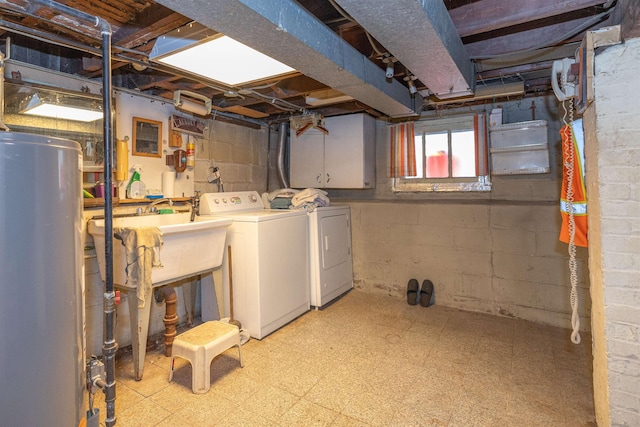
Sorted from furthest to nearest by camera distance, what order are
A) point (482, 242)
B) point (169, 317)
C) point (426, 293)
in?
1. point (426, 293)
2. point (482, 242)
3. point (169, 317)

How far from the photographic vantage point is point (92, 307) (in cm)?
246

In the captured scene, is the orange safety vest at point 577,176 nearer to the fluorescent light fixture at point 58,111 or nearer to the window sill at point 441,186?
the window sill at point 441,186

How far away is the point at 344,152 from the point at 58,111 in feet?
8.44

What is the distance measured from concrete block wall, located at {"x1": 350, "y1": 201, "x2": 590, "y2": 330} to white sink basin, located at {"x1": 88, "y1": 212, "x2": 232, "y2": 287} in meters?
1.98

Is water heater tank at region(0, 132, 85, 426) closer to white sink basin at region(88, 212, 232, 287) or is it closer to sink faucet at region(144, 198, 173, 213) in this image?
white sink basin at region(88, 212, 232, 287)

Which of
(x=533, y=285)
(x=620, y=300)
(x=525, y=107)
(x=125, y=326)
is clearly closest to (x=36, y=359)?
(x=125, y=326)

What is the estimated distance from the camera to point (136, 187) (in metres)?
2.77

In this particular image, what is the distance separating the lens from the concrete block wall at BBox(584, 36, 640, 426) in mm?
1462

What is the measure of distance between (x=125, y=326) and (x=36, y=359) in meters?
1.62

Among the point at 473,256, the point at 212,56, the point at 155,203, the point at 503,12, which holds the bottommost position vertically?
the point at 473,256

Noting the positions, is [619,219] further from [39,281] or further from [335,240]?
[335,240]

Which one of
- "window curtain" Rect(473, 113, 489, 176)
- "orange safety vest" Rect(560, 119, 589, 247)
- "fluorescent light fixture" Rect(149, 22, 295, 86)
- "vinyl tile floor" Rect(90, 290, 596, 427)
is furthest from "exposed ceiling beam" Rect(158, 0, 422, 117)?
"vinyl tile floor" Rect(90, 290, 596, 427)

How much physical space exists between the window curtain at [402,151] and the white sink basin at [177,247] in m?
2.08

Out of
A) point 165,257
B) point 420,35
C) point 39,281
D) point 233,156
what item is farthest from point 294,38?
point 233,156
